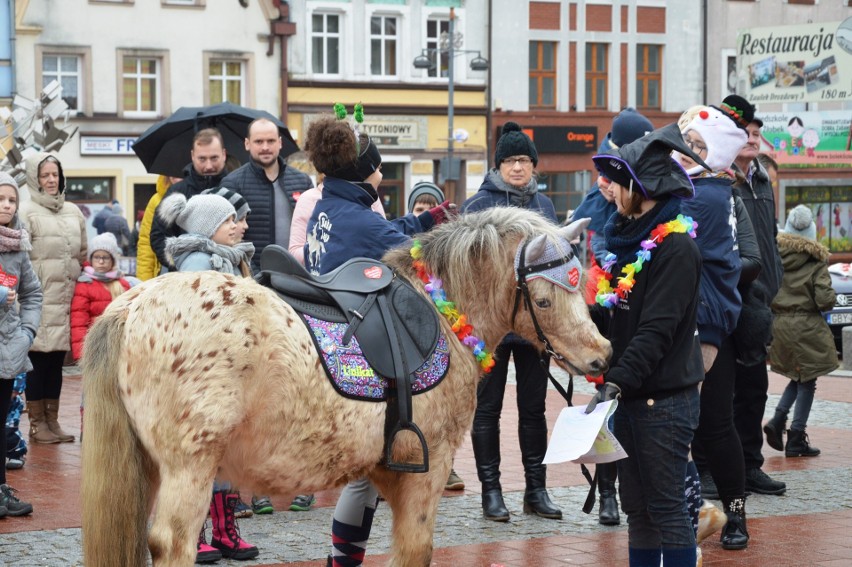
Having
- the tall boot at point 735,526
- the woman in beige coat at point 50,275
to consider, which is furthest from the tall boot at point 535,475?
the woman in beige coat at point 50,275

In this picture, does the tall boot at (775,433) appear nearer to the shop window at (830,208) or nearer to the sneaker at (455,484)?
the sneaker at (455,484)

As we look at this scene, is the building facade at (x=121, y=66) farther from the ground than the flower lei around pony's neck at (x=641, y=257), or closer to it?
farther from the ground

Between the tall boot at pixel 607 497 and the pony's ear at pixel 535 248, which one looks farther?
the tall boot at pixel 607 497

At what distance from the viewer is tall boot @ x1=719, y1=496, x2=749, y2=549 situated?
6914 millimetres

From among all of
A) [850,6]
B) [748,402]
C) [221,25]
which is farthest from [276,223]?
[850,6]

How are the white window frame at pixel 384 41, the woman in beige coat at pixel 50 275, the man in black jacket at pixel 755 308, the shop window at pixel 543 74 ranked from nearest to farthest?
the man in black jacket at pixel 755 308
the woman in beige coat at pixel 50 275
the white window frame at pixel 384 41
the shop window at pixel 543 74

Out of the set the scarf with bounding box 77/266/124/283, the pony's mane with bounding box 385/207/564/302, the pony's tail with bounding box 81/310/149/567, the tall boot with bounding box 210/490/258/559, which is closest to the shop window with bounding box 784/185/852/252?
the scarf with bounding box 77/266/124/283

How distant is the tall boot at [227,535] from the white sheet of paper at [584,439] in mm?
1984

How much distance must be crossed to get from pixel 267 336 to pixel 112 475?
725 millimetres

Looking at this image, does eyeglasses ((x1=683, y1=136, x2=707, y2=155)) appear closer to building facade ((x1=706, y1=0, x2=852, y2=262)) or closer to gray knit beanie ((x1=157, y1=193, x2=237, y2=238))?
gray knit beanie ((x1=157, y1=193, x2=237, y2=238))

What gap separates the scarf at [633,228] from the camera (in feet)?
18.0

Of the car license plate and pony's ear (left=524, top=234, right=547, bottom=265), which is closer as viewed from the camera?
pony's ear (left=524, top=234, right=547, bottom=265)

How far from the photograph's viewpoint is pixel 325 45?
129 ft

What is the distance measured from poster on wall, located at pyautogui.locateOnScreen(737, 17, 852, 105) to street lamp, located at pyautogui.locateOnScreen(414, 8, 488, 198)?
910 centimetres
